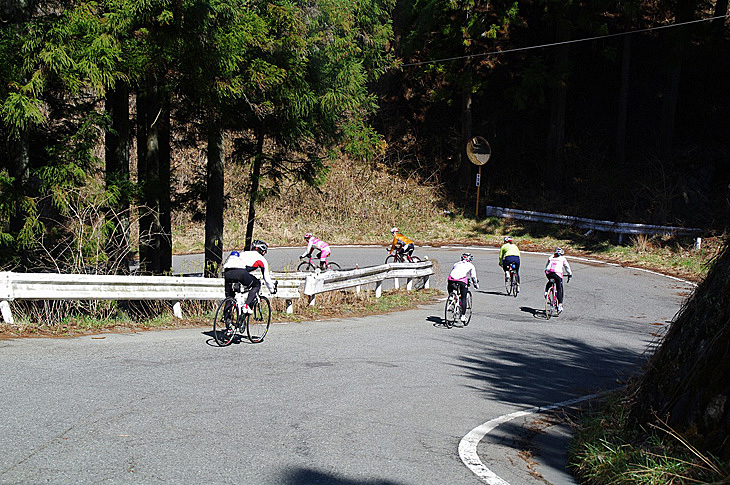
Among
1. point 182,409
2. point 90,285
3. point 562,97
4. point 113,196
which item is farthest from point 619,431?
point 562,97

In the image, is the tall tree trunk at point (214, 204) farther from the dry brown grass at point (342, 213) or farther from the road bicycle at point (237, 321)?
the dry brown grass at point (342, 213)

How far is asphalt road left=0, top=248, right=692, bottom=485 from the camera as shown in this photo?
6.09 metres

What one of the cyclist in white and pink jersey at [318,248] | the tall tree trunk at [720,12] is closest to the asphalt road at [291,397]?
the cyclist in white and pink jersey at [318,248]

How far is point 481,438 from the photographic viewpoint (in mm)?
7664

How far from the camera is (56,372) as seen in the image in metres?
8.94

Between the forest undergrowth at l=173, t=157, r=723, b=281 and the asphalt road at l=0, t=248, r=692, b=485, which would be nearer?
the asphalt road at l=0, t=248, r=692, b=485

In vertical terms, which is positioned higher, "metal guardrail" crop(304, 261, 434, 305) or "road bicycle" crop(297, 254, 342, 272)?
"metal guardrail" crop(304, 261, 434, 305)

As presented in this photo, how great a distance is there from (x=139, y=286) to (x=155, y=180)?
404 centimetres

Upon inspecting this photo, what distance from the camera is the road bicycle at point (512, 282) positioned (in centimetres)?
2047

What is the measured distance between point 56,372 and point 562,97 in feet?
100

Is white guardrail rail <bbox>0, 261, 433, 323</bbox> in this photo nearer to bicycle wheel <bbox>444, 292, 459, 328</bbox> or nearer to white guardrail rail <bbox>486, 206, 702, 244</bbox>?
bicycle wheel <bbox>444, 292, 459, 328</bbox>

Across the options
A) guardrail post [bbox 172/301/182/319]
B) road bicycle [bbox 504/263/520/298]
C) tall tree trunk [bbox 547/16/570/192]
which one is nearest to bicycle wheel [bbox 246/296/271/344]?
guardrail post [bbox 172/301/182/319]

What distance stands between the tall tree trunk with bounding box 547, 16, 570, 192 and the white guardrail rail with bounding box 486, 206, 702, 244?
2.84 meters

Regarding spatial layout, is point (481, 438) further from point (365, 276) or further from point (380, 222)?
point (380, 222)
